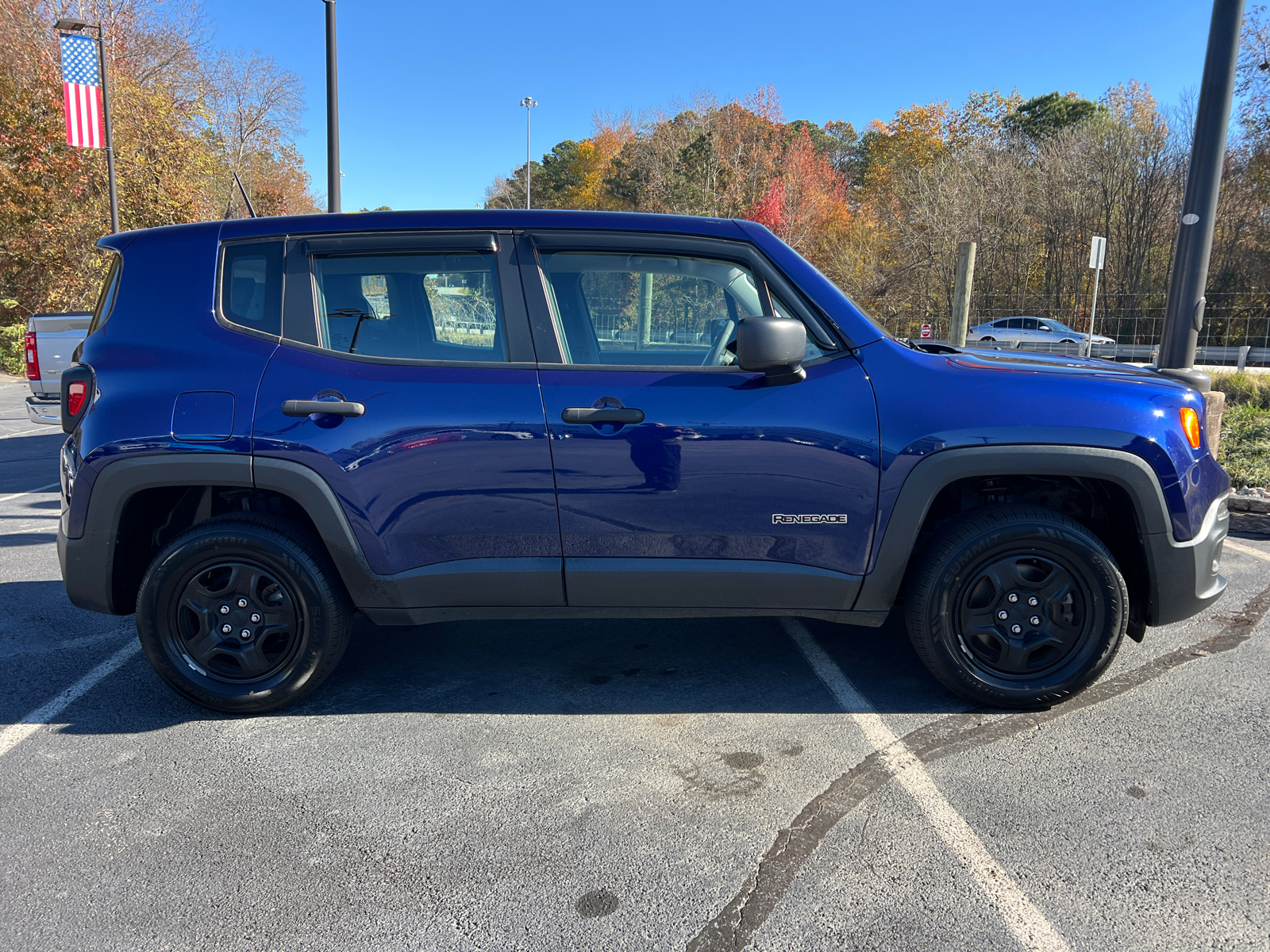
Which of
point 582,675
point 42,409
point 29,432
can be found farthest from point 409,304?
point 29,432

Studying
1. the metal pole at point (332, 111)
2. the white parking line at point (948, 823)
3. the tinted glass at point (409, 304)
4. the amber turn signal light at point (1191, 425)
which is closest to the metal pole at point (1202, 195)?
the amber turn signal light at point (1191, 425)

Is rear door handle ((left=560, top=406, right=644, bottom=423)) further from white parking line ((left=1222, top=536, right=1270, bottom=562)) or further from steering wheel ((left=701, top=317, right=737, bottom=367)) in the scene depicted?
white parking line ((left=1222, top=536, right=1270, bottom=562))

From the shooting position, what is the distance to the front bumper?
2.90m

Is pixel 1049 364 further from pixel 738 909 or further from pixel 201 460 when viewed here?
pixel 201 460

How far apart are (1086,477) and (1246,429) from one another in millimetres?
7696

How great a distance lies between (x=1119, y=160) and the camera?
91.7 ft

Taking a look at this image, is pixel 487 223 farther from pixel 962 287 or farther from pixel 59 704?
pixel 962 287

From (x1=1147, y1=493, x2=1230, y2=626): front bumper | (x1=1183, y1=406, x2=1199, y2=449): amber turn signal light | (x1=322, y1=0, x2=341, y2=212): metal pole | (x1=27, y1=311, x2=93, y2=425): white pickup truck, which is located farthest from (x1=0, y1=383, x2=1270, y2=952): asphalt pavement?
(x1=322, y1=0, x2=341, y2=212): metal pole

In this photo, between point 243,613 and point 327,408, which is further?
point 243,613

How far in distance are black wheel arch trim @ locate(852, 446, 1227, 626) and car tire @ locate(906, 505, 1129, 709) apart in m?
0.13

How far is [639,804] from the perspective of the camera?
2.52 metres

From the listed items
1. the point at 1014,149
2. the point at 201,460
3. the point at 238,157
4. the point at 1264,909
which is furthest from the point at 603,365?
the point at 238,157

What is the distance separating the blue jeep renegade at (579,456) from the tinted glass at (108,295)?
27mm

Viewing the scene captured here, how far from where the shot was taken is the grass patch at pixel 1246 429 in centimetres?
663
